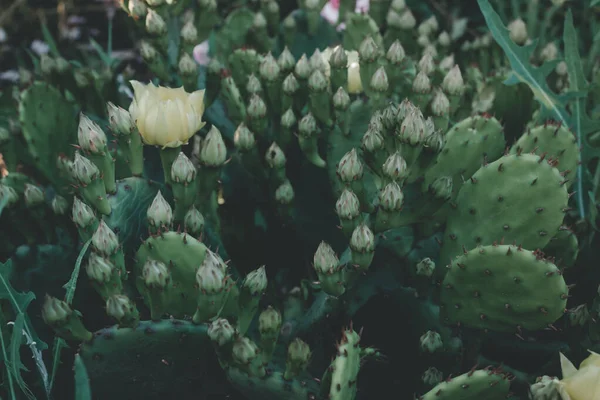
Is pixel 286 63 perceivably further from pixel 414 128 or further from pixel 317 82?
pixel 414 128

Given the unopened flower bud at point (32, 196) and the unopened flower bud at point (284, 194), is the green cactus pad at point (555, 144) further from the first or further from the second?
the unopened flower bud at point (32, 196)

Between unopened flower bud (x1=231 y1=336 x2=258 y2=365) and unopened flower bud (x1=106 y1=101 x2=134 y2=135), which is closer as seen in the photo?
unopened flower bud (x1=231 y1=336 x2=258 y2=365)

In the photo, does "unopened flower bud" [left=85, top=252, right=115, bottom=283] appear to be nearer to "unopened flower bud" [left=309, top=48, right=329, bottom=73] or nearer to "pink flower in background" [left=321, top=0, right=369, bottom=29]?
"unopened flower bud" [left=309, top=48, right=329, bottom=73]

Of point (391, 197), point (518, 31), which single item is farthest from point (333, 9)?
point (391, 197)

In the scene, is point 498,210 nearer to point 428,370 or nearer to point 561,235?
point 561,235

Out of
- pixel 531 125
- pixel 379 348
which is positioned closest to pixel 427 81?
pixel 531 125

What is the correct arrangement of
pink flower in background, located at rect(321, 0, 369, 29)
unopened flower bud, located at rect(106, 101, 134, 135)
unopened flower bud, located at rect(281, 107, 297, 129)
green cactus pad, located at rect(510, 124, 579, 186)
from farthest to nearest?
pink flower in background, located at rect(321, 0, 369, 29) → unopened flower bud, located at rect(281, 107, 297, 129) → green cactus pad, located at rect(510, 124, 579, 186) → unopened flower bud, located at rect(106, 101, 134, 135)

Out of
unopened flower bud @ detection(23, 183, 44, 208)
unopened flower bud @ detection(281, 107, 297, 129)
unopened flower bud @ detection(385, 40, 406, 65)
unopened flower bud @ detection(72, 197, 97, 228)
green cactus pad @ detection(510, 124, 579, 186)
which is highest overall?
unopened flower bud @ detection(385, 40, 406, 65)

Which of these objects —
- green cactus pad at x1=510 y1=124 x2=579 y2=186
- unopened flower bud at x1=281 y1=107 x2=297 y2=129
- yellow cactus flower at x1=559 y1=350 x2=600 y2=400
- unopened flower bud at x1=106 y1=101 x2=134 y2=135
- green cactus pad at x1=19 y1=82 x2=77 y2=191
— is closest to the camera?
yellow cactus flower at x1=559 y1=350 x2=600 y2=400

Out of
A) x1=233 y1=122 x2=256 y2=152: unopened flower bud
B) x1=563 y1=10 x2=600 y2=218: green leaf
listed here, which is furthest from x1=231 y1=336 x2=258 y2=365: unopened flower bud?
x1=563 y1=10 x2=600 y2=218: green leaf
